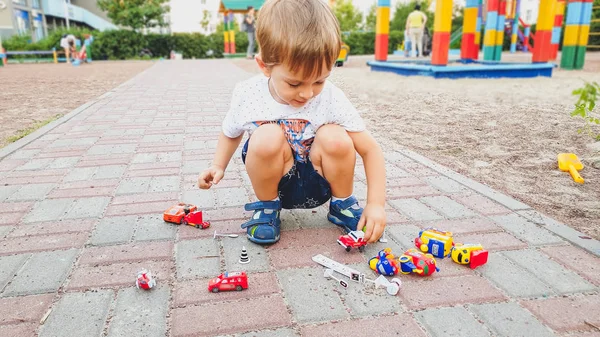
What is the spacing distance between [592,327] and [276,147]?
1400 mm

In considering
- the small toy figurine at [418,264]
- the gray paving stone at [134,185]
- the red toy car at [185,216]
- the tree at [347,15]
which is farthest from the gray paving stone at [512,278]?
the tree at [347,15]

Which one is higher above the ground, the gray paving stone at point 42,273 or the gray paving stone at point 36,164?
the gray paving stone at point 36,164

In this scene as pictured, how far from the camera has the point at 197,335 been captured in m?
1.57

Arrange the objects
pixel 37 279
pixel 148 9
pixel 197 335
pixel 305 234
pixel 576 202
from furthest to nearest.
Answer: pixel 148 9 < pixel 576 202 < pixel 305 234 < pixel 37 279 < pixel 197 335

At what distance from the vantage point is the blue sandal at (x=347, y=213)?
2.42 meters

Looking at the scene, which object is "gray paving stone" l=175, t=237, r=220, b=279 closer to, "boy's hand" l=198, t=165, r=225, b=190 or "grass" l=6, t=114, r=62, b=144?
"boy's hand" l=198, t=165, r=225, b=190

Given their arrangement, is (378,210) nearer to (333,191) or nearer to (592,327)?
(333,191)

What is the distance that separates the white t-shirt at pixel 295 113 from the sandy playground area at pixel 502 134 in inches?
54.3

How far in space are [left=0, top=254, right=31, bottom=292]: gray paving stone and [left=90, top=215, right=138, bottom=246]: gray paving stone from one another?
0.31m

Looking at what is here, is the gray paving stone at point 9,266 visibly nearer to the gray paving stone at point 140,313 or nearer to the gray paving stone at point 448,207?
the gray paving stone at point 140,313

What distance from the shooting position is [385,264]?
6.40 feet

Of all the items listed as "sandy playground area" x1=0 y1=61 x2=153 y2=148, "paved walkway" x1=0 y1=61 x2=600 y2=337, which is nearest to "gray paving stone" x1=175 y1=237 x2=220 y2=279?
"paved walkway" x1=0 y1=61 x2=600 y2=337

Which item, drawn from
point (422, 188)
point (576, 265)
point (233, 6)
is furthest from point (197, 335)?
point (233, 6)

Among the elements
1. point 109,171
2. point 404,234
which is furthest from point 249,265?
point 109,171
